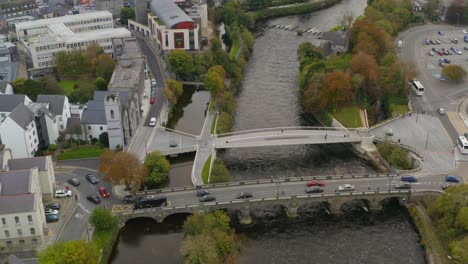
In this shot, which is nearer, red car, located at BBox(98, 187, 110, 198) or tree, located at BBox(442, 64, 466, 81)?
red car, located at BBox(98, 187, 110, 198)

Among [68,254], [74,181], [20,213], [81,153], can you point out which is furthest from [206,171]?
[68,254]

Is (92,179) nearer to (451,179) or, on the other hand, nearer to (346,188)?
(346,188)

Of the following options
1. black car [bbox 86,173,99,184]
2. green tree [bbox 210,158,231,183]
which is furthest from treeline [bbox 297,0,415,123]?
black car [bbox 86,173,99,184]

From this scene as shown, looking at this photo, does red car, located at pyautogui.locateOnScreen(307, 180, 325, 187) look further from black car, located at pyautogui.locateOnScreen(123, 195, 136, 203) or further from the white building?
A: the white building

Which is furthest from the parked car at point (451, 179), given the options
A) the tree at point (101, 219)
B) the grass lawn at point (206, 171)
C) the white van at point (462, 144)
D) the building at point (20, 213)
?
the building at point (20, 213)

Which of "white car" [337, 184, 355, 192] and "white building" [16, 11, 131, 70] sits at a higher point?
"white building" [16, 11, 131, 70]

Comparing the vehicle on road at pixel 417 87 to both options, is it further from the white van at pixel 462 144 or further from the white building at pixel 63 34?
the white building at pixel 63 34

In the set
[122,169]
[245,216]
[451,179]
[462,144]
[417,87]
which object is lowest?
[245,216]
